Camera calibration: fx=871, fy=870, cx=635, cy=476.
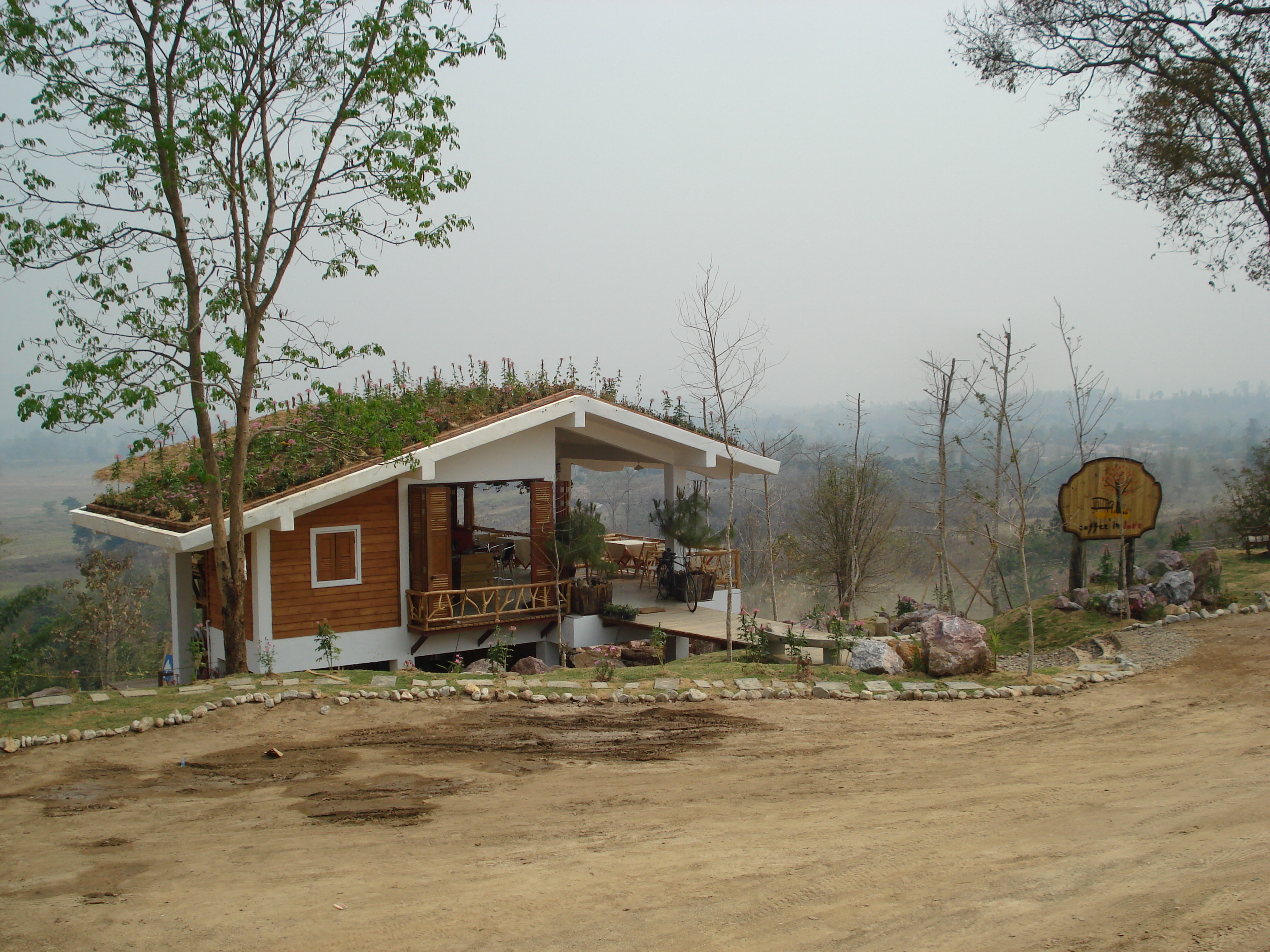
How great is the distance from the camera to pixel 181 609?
1372 cm

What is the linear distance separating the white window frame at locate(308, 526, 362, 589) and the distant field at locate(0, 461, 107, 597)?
4.08 metres

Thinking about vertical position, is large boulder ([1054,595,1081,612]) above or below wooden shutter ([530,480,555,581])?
below

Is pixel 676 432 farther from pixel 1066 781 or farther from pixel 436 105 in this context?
pixel 1066 781

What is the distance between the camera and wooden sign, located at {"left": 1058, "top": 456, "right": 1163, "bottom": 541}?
48.6 ft

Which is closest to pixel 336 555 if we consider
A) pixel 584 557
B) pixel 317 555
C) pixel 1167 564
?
pixel 317 555

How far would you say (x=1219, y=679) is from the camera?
1066 cm

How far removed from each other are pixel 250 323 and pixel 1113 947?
1029 centimetres

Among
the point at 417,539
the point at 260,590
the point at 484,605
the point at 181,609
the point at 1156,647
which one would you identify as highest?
the point at 417,539

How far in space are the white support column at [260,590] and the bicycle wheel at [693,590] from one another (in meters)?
7.34

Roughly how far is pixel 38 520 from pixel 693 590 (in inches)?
3557

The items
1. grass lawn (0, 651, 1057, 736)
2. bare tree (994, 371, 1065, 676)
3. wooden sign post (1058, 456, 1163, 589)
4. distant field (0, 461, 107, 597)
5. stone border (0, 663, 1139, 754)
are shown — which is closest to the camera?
grass lawn (0, 651, 1057, 736)

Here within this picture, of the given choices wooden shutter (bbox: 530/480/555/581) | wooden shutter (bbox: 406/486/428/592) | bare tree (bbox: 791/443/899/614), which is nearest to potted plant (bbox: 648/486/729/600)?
wooden shutter (bbox: 530/480/555/581)

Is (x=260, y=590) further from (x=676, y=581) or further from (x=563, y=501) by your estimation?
(x=676, y=581)

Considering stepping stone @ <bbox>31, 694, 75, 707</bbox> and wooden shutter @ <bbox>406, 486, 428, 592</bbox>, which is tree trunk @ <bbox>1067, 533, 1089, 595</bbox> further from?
stepping stone @ <bbox>31, 694, 75, 707</bbox>
